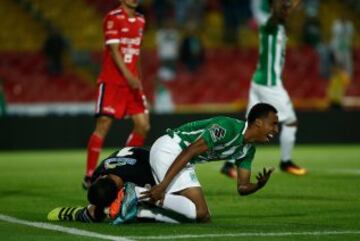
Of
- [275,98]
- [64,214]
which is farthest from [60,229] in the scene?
[275,98]

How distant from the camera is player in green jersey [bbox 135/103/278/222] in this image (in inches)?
326

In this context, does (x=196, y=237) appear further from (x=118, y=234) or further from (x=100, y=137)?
(x=100, y=137)

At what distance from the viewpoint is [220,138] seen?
27.5 ft

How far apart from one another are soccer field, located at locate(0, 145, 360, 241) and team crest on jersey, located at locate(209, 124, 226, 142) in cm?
71

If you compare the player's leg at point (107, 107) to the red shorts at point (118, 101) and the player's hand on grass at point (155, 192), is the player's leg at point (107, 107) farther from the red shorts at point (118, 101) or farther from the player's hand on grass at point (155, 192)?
the player's hand on grass at point (155, 192)

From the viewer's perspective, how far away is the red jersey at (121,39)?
40.8ft

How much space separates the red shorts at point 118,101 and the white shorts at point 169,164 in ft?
12.6

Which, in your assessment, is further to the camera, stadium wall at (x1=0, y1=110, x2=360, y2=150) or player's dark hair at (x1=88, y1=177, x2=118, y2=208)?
stadium wall at (x1=0, y1=110, x2=360, y2=150)

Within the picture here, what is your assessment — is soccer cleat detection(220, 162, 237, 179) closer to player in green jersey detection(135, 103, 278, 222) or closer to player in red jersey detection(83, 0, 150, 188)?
player in red jersey detection(83, 0, 150, 188)

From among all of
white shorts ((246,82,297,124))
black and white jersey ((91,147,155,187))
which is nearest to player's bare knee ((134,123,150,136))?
white shorts ((246,82,297,124))

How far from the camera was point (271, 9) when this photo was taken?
44.4ft

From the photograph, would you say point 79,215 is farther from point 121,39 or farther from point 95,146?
point 121,39

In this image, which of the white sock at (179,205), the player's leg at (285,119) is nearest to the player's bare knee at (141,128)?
the player's leg at (285,119)

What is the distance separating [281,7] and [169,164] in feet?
17.0
